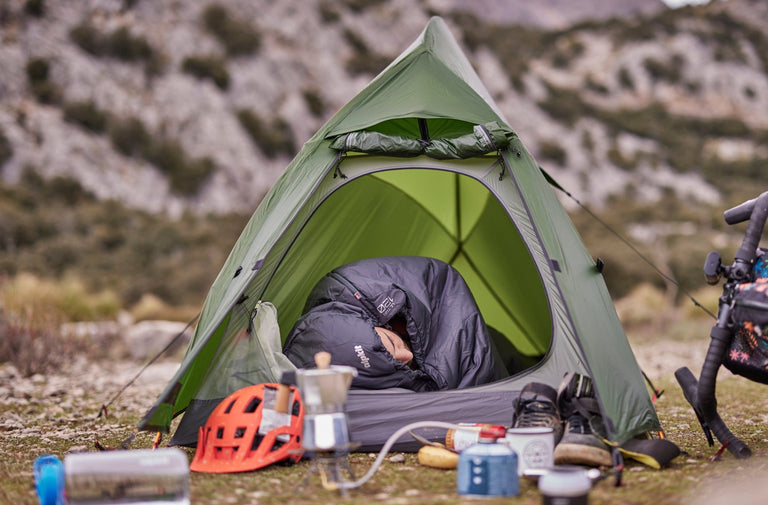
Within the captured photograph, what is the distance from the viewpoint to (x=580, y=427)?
3.55m

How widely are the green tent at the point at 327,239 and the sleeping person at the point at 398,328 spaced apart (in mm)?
212

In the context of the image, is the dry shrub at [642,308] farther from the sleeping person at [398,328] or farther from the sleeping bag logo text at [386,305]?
the sleeping bag logo text at [386,305]

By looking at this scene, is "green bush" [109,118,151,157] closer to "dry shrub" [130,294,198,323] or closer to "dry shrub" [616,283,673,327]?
"dry shrub" [130,294,198,323]

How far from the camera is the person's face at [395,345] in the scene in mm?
4531

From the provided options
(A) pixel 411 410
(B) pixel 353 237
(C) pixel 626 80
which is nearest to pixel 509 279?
(B) pixel 353 237

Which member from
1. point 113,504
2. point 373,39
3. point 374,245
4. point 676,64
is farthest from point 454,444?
point 676,64

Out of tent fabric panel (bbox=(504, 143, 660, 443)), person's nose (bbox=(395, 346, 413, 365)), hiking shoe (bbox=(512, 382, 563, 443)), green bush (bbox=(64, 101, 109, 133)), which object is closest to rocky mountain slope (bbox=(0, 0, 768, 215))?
green bush (bbox=(64, 101, 109, 133))

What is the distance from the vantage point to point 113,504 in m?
2.69

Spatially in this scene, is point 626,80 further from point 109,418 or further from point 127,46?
point 109,418

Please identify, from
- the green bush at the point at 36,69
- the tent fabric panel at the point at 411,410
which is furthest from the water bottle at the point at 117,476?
the green bush at the point at 36,69

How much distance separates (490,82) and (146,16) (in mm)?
12336

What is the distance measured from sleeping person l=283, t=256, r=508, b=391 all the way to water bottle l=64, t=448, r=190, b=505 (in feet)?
5.35

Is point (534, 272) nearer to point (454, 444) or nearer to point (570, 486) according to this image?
point (454, 444)

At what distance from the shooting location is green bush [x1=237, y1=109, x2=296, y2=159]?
22.1 meters
